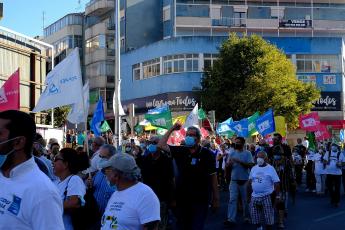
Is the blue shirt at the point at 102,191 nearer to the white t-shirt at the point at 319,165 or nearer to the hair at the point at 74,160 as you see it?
the hair at the point at 74,160

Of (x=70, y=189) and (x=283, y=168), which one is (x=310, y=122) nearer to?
(x=283, y=168)

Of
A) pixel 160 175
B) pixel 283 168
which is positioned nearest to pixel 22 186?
pixel 160 175

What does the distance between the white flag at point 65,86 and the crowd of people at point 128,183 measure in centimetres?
138

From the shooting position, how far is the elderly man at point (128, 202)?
16.1 feet

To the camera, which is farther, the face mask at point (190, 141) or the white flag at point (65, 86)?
the white flag at point (65, 86)

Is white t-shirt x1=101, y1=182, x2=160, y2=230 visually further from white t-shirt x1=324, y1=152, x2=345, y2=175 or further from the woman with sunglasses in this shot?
white t-shirt x1=324, y1=152, x2=345, y2=175

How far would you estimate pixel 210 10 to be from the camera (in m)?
57.1

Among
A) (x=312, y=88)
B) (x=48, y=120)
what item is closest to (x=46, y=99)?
(x=48, y=120)

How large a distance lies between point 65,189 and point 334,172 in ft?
42.7

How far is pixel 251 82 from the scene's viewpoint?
43469mm

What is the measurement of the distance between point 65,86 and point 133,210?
743cm

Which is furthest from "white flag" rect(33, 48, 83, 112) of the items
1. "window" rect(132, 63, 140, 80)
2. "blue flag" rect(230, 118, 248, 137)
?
"window" rect(132, 63, 140, 80)

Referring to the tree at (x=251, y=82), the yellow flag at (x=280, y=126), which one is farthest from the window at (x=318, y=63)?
the yellow flag at (x=280, y=126)

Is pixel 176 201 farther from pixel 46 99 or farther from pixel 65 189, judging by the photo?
pixel 46 99
